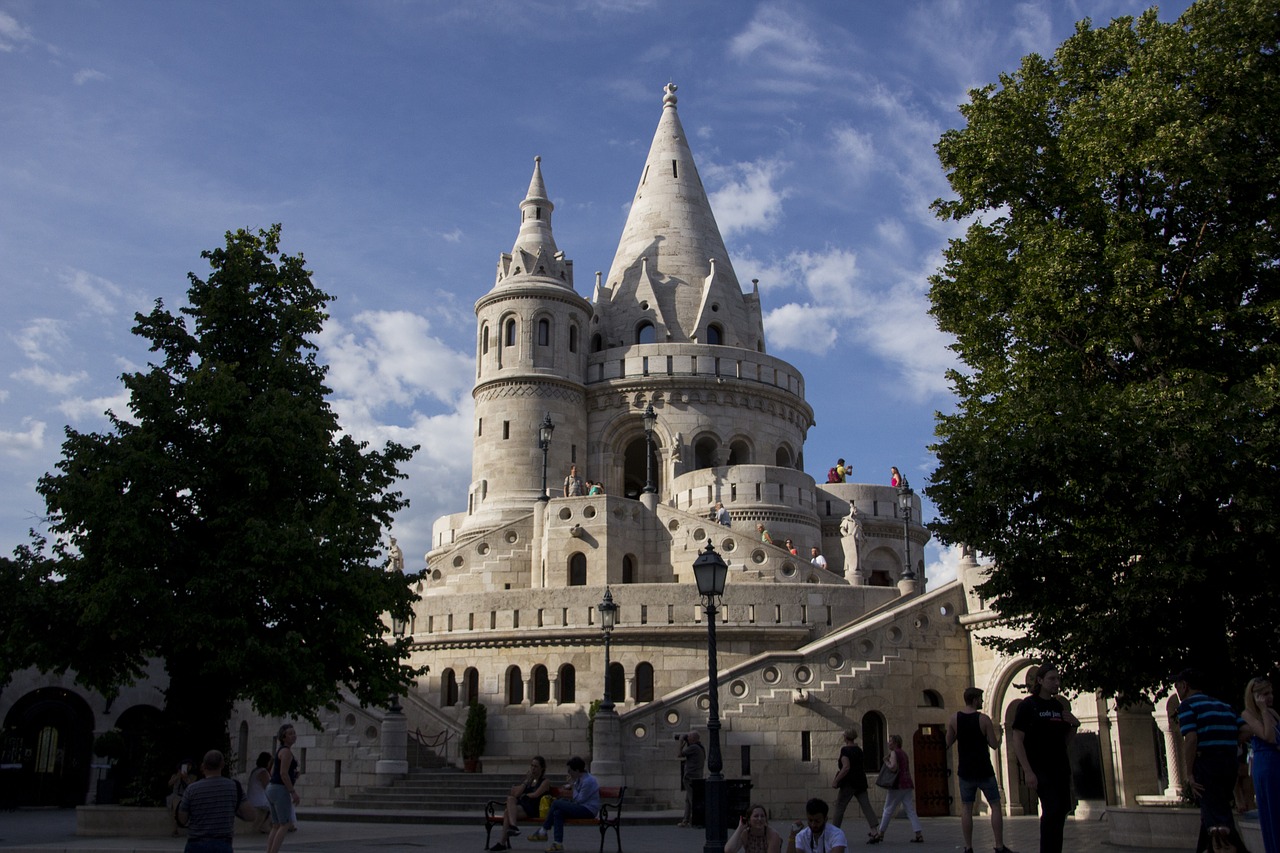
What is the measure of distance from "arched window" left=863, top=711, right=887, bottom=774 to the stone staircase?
4.37 m

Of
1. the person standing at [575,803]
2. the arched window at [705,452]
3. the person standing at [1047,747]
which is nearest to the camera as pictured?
the person standing at [1047,747]

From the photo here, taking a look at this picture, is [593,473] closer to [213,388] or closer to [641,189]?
[641,189]

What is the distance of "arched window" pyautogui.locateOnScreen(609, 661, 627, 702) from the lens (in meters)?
29.0

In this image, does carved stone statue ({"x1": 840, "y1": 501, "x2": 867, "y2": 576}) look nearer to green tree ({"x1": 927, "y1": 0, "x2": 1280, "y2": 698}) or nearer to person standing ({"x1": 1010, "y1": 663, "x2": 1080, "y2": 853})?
green tree ({"x1": 927, "y1": 0, "x2": 1280, "y2": 698})

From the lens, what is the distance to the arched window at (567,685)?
29.1m

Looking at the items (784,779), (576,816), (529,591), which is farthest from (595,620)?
(576,816)

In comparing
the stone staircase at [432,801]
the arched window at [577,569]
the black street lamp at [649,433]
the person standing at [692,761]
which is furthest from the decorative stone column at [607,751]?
the black street lamp at [649,433]

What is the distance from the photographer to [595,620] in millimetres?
29344

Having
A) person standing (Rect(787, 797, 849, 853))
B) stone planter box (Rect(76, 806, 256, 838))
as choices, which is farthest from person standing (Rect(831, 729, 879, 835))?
stone planter box (Rect(76, 806, 256, 838))

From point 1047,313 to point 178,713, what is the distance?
48.7 feet

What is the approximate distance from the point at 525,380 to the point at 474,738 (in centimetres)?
1638

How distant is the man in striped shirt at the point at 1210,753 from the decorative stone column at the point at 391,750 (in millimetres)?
18742

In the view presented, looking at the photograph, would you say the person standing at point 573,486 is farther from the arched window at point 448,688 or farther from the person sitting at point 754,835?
the person sitting at point 754,835

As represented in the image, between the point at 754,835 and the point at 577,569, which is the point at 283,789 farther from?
the point at 577,569
